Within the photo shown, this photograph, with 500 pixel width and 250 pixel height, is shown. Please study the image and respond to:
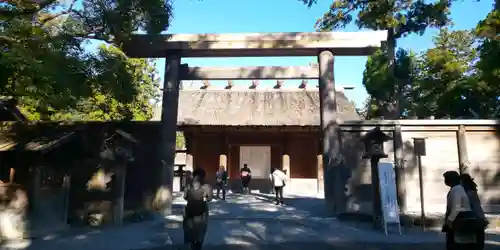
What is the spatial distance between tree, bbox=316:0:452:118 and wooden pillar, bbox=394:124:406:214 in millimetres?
5713

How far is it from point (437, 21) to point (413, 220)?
9461 millimetres


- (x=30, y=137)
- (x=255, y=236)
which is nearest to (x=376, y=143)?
(x=255, y=236)

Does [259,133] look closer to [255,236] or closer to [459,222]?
[255,236]

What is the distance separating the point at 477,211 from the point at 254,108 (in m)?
14.4

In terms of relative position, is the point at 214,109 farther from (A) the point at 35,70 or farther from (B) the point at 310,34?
(A) the point at 35,70

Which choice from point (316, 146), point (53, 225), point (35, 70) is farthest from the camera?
point (316, 146)

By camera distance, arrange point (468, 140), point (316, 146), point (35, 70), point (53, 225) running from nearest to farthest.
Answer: point (35, 70), point (53, 225), point (468, 140), point (316, 146)

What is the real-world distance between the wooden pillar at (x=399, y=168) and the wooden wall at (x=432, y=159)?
3 centimetres

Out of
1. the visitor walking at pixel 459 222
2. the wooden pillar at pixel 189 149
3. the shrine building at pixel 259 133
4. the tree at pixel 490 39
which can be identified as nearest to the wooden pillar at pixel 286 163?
the shrine building at pixel 259 133

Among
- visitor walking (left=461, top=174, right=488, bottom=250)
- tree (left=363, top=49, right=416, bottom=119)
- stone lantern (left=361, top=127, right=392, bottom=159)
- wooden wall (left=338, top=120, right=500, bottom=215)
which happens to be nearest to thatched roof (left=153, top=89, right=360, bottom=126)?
tree (left=363, top=49, right=416, bottom=119)

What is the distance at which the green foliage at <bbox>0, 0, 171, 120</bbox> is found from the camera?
639cm

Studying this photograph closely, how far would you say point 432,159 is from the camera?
33.7ft

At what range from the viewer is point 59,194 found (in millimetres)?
8883

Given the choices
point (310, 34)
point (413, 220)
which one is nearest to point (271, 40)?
point (310, 34)
